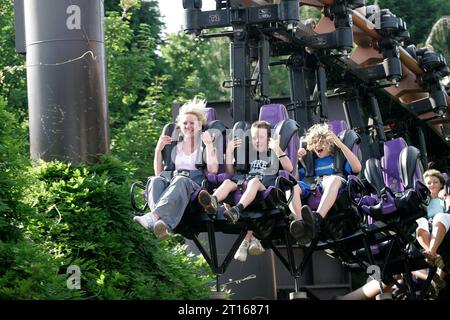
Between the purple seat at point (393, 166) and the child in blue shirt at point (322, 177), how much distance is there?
2.44 feet

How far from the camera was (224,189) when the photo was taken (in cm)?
896

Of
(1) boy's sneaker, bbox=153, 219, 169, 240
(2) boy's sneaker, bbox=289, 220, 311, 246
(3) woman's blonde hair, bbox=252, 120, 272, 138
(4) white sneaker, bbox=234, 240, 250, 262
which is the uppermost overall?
(3) woman's blonde hair, bbox=252, 120, 272, 138

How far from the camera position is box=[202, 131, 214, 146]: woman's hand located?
29.9 ft

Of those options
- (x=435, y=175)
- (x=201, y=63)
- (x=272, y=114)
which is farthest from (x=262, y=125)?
(x=201, y=63)

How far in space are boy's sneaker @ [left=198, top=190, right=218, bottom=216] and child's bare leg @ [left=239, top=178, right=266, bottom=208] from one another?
0.24 meters

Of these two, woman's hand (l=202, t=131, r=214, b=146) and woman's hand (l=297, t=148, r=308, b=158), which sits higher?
woman's hand (l=202, t=131, r=214, b=146)

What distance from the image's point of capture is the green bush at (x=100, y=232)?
350 inches

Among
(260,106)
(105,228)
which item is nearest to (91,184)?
(105,228)

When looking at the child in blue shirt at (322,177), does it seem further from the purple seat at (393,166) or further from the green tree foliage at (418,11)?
the green tree foliage at (418,11)

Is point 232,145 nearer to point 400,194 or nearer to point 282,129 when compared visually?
point 282,129

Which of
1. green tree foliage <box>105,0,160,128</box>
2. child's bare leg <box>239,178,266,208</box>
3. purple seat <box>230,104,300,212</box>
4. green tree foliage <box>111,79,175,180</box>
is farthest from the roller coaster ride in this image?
green tree foliage <box>105,0,160,128</box>

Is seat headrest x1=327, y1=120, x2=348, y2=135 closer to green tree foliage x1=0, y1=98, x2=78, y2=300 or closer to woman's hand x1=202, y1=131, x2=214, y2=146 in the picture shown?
woman's hand x1=202, y1=131, x2=214, y2=146

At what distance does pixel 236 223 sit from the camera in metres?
9.13

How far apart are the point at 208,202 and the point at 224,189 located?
0.37 m
